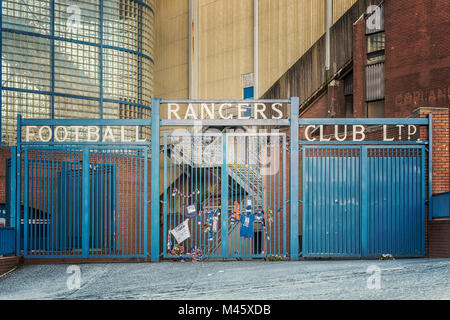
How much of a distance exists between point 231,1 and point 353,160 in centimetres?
1980

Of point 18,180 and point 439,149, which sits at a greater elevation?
point 439,149

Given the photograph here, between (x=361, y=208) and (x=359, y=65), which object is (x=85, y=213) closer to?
(x=361, y=208)

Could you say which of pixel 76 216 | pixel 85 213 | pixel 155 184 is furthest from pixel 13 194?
pixel 155 184

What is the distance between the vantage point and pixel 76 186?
13375 mm

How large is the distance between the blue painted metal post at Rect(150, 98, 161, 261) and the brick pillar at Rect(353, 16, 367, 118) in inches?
466

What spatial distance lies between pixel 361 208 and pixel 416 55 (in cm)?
968

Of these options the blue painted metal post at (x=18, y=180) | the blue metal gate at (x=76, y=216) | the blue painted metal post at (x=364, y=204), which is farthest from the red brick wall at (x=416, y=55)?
the blue painted metal post at (x=18, y=180)

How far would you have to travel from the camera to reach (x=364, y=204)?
1270 cm

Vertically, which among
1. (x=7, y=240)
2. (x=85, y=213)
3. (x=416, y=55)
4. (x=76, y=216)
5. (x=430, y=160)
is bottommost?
(x=7, y=240)

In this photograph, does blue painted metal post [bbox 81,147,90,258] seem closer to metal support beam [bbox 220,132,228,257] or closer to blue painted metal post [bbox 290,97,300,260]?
metal support beam [bbox 220,132,228,257]

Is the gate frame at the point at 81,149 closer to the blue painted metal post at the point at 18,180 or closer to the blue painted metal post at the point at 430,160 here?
the blue painted metal post at the point at 18,180

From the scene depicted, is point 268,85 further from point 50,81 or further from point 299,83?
point 50,81

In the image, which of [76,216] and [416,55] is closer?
[76,216]

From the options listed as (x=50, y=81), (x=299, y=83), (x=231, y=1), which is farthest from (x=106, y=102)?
(x=231, y=1)
